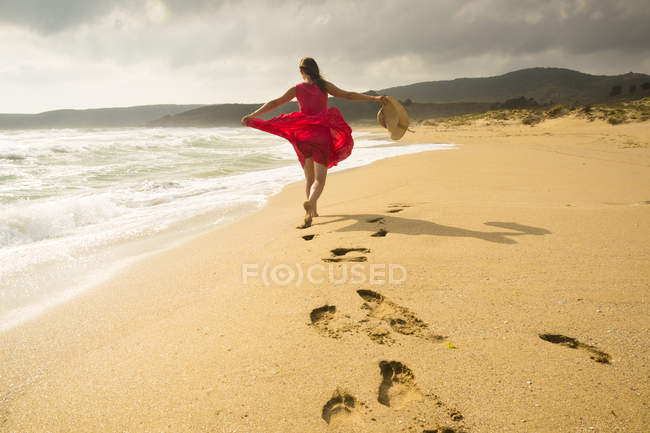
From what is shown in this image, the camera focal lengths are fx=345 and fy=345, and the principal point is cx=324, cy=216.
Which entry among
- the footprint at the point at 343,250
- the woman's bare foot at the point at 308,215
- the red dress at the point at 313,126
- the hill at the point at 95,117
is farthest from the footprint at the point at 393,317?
the hill at the point at 95,117

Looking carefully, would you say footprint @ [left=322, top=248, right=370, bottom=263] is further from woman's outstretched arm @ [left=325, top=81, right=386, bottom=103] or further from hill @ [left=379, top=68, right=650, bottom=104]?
hill @ [left=379, top=68, right=650, bottom=104]

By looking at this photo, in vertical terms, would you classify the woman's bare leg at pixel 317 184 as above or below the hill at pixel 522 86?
below

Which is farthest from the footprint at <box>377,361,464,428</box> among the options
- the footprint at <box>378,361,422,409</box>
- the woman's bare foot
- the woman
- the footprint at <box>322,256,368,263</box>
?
the woman

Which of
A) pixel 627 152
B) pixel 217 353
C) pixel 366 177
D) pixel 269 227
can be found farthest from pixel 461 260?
pixel 627 152

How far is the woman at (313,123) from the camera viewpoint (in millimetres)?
3267

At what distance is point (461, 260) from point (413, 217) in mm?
953

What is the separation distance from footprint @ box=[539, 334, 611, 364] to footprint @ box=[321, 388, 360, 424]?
800mm

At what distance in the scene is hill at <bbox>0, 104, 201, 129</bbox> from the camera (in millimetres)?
70375

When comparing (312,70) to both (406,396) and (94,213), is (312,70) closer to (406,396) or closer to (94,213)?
(406,396)

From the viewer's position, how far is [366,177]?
561 cm

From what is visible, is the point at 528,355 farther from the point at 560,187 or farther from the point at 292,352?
the point at 560,187

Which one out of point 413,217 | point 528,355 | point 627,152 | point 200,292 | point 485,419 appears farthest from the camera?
point 627,152

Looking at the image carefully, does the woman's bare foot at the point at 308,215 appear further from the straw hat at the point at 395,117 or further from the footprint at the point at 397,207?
the straw hat at the point at 395,117

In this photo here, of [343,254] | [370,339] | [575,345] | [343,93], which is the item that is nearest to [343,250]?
[343,254]
